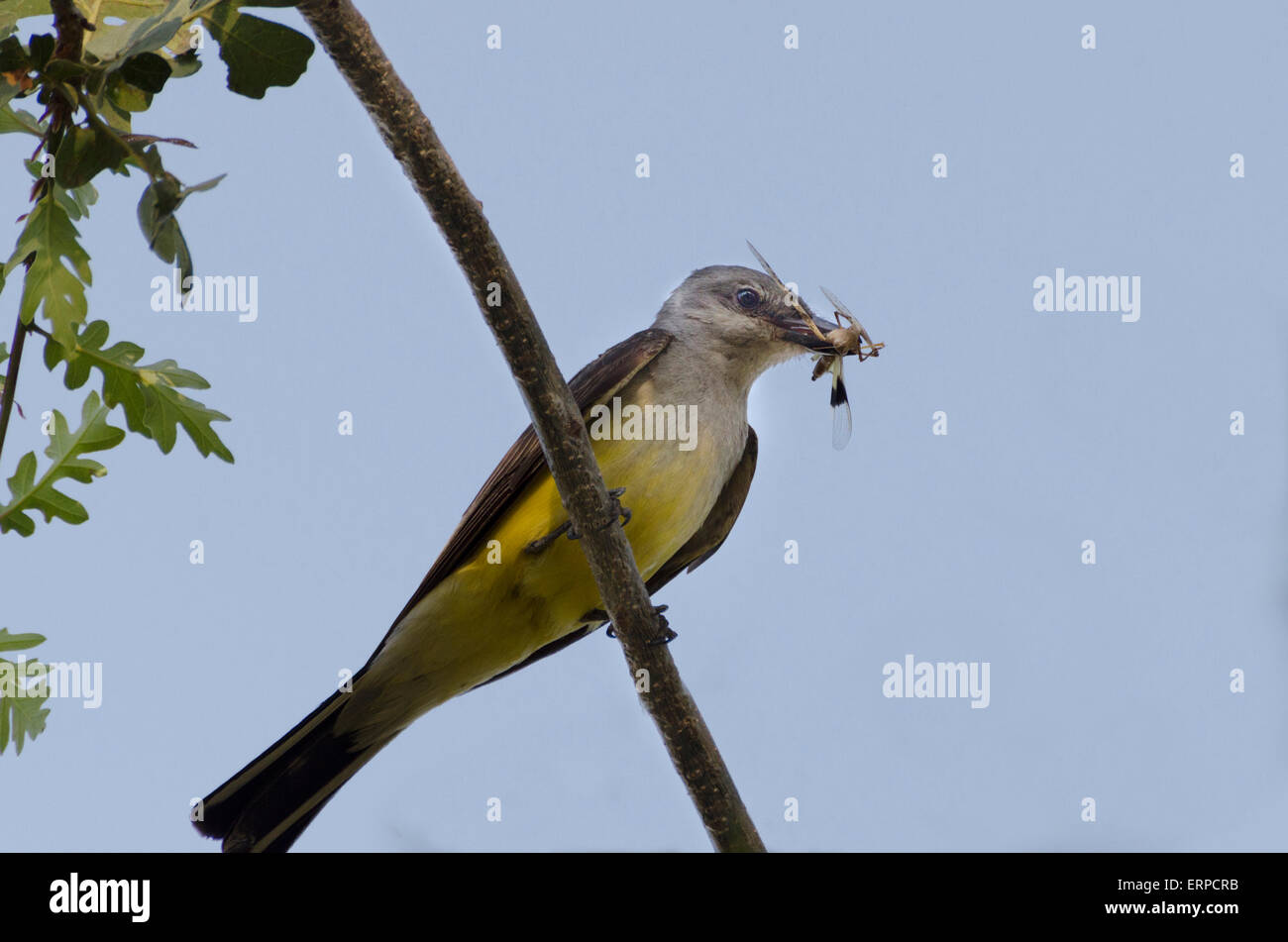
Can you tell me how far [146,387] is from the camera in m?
2.41

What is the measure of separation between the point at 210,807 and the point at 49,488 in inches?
131

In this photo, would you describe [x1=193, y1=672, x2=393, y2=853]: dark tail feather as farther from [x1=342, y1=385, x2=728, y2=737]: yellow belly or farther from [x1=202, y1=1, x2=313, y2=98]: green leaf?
[x1=202, y1=1, x2=313, y2=98]: green leaf

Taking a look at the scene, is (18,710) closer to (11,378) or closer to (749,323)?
(11,378)

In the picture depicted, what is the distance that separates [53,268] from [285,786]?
3729 millimetres

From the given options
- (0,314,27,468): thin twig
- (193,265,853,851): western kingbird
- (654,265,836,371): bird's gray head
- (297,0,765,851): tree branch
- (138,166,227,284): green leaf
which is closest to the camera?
(0,314,27,468): thin twig

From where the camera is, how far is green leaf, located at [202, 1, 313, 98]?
235cm

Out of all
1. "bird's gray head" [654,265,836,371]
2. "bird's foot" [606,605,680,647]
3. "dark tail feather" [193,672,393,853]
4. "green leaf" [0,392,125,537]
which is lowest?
"dark tail feather" [193,672,393,853]

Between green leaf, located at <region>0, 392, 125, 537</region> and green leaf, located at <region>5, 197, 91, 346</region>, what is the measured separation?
0.24 metres

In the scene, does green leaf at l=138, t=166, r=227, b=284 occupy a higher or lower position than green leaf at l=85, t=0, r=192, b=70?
lower
